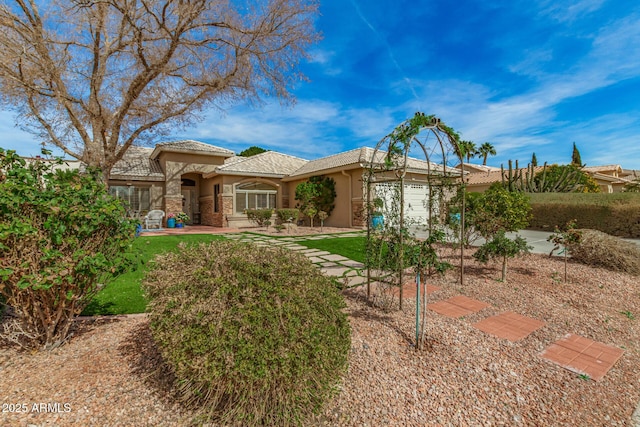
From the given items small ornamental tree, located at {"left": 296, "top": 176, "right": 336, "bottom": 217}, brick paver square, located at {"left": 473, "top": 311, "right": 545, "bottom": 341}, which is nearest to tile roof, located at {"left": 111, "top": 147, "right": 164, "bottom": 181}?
small ornamental tree, located at {"left": 296, "top": 176, "right": 336, "bottom": 217}

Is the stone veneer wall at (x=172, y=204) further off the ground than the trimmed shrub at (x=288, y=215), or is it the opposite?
A: the stone veneer wall at (x=172, y=204)

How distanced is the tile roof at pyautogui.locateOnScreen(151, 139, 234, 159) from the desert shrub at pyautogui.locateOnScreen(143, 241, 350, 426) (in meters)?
17.4

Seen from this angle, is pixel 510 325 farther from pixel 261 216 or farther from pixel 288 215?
pixel 261 216

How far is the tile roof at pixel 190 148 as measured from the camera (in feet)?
57.4

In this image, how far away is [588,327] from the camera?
371 cm

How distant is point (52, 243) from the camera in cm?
248

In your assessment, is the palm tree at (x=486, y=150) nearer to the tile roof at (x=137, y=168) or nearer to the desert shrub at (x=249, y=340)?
the tile roof at (x=137, y=168)

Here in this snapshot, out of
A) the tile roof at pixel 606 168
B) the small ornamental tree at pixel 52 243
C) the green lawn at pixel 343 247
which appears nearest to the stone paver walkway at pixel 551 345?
the small ornamental tree at pixel 52 243

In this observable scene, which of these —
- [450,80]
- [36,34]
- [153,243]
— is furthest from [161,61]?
[450,80]

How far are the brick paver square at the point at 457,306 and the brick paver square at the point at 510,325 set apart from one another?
0.95 ft

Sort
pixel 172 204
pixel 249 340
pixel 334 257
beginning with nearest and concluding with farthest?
pixel 249 340 < pixel 334 257 < pixel 172 204

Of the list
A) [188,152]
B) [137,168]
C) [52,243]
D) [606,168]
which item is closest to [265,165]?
[188,152]

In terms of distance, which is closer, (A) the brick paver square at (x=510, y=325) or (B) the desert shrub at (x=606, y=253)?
(A) the brick paver square at (x=510, y=325)

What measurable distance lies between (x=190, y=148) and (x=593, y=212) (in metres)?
20.5
